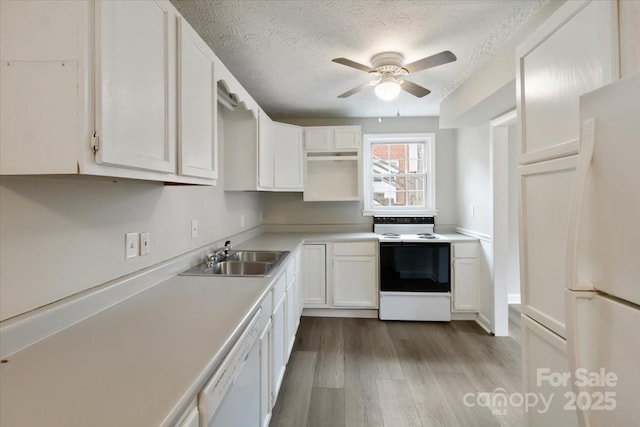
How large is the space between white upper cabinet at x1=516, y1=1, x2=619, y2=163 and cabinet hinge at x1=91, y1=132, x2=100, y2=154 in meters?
1.58

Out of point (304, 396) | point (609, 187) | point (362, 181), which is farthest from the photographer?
point (362, 181)

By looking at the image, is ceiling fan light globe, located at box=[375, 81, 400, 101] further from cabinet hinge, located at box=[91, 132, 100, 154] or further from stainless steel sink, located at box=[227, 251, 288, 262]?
cabinet hinge, located at box=[91, 132, 100, 154]

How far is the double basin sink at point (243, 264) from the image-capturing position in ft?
6.39

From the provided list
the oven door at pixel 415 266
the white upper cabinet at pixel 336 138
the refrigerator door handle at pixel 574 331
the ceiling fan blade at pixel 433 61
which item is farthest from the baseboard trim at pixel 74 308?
the white upper cabinet at pixel 336 138

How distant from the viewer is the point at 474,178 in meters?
3.32

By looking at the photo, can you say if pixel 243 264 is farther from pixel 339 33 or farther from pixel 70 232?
pixel 339 33

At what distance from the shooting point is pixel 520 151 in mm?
1437

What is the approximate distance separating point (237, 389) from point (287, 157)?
8.84 ft

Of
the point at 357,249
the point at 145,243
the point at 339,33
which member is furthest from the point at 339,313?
the point at 339,33

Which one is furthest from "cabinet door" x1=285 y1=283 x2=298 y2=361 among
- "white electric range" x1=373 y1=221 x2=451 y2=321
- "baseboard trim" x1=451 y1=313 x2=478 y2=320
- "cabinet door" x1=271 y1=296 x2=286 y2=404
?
"baseboard trim" x1=451 y1=313 x2=478 y2=320

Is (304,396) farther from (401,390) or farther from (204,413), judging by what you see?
(204,413)

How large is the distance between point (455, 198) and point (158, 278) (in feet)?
11.9

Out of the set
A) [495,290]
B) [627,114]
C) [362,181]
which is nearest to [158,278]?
[627,114]

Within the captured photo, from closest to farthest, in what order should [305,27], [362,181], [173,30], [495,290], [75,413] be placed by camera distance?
1. [75,413]
2. [173,30]
3. [305,27]
4. [495,290]
5. [362,181]
